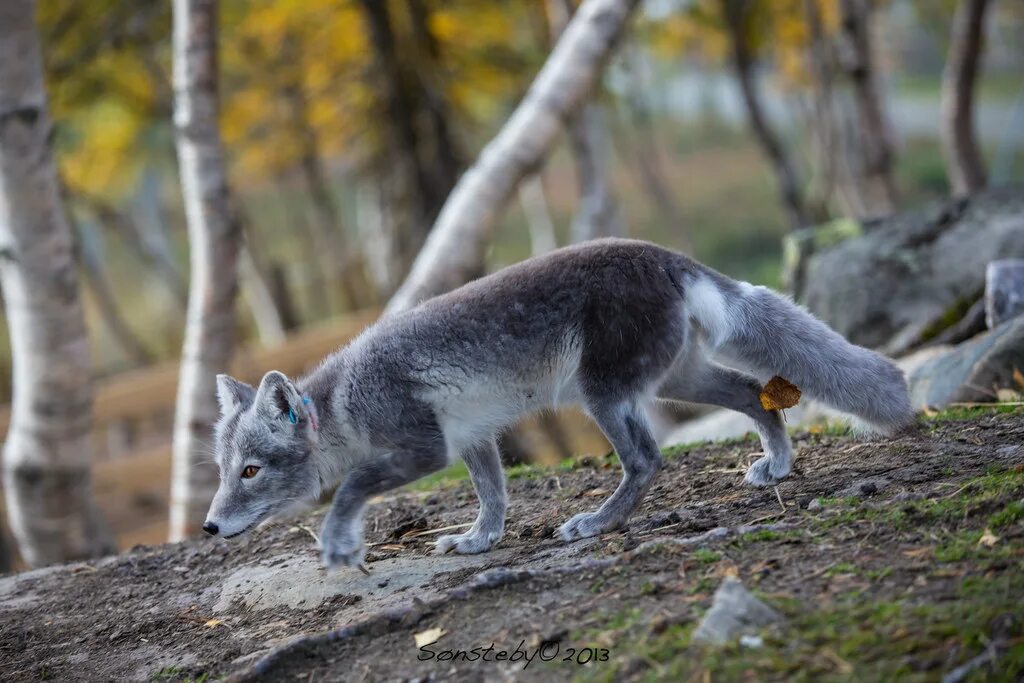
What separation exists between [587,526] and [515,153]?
4.75 meters

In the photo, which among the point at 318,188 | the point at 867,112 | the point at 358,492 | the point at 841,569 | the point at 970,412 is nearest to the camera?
the point at 841,569

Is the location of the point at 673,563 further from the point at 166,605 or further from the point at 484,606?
the point at 166,605

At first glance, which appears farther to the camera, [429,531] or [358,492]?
[429,531]

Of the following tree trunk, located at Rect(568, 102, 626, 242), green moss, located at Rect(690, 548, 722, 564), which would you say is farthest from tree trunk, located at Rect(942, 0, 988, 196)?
green moss, located at Rect(690, 548, 722, 564)

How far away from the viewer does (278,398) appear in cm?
541

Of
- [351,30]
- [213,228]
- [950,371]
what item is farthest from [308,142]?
[950,371]

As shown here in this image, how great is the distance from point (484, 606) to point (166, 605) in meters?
2.26

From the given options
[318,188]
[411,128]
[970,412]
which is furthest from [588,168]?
[318,188]

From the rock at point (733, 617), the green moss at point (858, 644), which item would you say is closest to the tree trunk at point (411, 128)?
the rock at point (733, 617)

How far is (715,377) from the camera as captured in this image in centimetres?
580

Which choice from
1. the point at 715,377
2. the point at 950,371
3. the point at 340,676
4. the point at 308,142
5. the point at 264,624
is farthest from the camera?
the point at 308,142

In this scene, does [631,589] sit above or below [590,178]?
below

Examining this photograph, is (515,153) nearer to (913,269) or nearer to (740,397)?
(913,269)

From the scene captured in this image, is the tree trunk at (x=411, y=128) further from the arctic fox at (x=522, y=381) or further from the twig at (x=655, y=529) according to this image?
the twig at (x=655, y=529)
